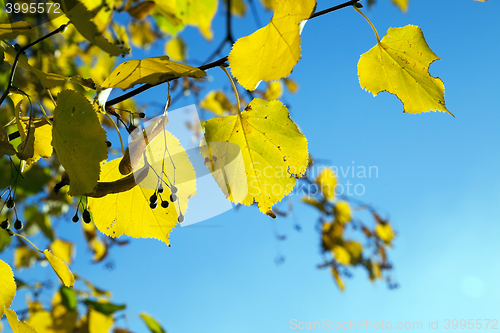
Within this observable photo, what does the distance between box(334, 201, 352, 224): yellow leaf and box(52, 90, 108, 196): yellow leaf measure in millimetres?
1735

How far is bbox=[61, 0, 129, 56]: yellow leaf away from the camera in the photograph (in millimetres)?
371

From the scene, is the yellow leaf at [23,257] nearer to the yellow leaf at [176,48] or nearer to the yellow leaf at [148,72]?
the yellow leaf at [176,48]

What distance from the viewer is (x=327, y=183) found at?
1.95 meters

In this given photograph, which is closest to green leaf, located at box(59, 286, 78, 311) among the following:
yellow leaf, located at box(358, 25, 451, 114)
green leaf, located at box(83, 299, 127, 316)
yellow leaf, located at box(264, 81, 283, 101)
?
green leaf, located at box(83, 299, 127, 316)

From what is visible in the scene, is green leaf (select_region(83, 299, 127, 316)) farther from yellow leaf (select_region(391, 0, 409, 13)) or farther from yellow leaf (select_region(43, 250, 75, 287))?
yellow leaf (select_region(391, 0, 409, 13))

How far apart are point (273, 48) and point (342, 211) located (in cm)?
167

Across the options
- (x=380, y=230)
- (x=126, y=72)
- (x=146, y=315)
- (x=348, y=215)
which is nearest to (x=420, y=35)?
(x=126, y=72)

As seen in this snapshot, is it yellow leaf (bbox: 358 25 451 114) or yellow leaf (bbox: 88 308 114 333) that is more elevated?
yellow leaf (bbox: 358 25 451 114)

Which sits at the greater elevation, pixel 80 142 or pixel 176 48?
pixel 176 48

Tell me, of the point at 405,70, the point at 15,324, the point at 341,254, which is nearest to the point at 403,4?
the point at 405,70

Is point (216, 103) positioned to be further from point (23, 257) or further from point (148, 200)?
point (23, 257)

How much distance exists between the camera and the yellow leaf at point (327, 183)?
6.36ft

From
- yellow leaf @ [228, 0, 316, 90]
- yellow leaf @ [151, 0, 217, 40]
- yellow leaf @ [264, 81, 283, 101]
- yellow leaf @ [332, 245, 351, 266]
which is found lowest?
yellow leaf @ [228, 0, 316, 90]

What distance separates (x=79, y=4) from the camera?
0.37 meters
